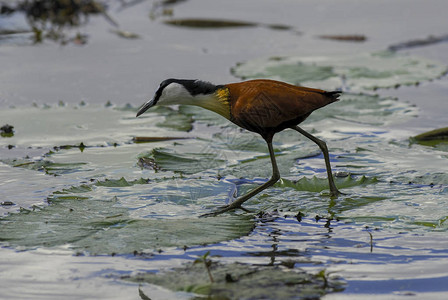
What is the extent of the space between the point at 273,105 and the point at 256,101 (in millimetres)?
99

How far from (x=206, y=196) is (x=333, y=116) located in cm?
202

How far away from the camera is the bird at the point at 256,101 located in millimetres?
4379

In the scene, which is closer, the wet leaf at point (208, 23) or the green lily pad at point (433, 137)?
the green lily pad at point (433, 137)

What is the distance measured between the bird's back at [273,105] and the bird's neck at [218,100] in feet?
0.16

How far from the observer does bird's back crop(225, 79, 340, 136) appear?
14.4 ft

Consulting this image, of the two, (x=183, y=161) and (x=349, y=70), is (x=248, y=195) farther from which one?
(x=349, y=70)

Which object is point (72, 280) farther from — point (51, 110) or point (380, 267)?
point (51, 110)

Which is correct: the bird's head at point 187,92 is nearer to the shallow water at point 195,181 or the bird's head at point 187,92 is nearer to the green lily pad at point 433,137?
the shallow water at point 195,181

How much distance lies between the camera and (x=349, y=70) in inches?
294

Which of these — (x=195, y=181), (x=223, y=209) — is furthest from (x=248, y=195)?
(x=195, y=181)

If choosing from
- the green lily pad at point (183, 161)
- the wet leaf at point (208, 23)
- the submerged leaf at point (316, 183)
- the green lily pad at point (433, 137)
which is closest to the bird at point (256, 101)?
the submerged leaf at point (316, 183)

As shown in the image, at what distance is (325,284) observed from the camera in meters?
Result: 3.29

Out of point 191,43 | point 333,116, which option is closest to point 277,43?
point 191,43

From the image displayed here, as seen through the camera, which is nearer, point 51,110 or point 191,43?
point 51,110
